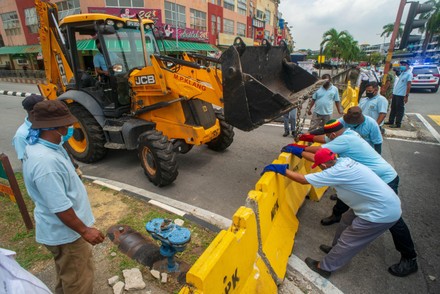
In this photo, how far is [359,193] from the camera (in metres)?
2.68

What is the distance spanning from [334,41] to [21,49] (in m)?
36.9

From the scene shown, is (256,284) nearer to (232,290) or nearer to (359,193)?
(232,290)

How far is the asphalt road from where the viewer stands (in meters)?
2.95

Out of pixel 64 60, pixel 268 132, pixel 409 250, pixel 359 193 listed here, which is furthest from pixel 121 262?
pixel 268 132

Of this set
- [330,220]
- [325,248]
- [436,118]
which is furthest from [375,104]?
[436,118]

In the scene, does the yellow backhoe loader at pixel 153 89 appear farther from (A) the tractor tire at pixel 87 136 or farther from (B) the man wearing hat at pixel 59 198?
(B) the man wearing hat at pixel 59 198

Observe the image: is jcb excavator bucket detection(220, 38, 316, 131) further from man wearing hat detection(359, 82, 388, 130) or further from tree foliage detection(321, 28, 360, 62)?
tree foliage detection(321, 28, 360, 62)

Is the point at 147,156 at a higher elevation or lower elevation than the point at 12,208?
higher

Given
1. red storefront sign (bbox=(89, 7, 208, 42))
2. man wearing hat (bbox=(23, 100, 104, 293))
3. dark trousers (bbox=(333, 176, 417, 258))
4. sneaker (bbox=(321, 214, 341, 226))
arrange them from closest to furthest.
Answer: man wearing hat (bbox=(23, 100, 104, 293)) → dark trousers (bbox=(333, 176, 417, 258)) → sneaker (bbox=(321, 214, 341, 226)) → red storefront sign (bbox=(89, 7, 208, 42))

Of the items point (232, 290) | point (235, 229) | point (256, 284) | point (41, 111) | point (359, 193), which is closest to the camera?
point (41, 111)

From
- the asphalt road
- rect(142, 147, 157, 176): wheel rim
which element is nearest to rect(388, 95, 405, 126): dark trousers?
the asphalt road

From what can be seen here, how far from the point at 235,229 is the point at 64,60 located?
5.84m

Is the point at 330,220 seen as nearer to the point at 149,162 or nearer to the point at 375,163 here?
the point at 375,163

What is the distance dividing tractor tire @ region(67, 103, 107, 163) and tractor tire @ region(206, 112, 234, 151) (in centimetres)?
254
